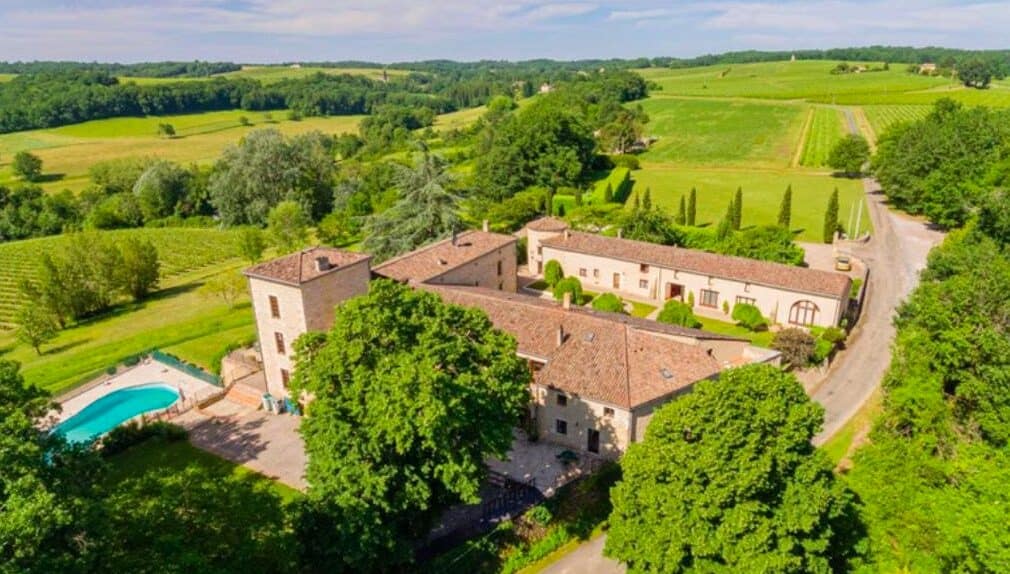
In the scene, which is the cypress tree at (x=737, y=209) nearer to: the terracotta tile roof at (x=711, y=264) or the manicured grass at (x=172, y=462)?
the terracotta tile roof at (x=711, y=264)

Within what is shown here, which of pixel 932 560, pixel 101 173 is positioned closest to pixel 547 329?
pixel 932 560

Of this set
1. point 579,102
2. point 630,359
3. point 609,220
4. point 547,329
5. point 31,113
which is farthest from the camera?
point 31,113

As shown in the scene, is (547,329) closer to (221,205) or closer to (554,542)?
(554,542)

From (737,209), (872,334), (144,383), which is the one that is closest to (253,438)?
(144,383)

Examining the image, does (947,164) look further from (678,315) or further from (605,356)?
(605,356)

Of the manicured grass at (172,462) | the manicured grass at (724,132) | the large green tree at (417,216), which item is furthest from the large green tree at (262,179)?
the manicured grass at (724,132)

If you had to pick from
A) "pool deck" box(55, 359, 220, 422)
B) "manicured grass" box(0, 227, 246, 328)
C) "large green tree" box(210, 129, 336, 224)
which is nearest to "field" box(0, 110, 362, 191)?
"manicured grass" box(0, 227, 246, 328)

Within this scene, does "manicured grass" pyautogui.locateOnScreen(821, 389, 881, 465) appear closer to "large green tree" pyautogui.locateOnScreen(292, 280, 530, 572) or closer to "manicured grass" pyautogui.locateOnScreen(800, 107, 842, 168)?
"large green tree" pyautogui.locateOnScreen(292, 280, 530, 572)
